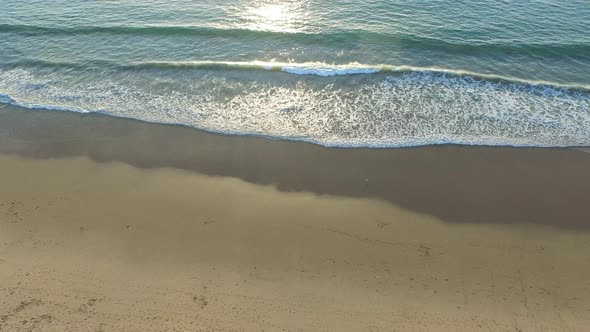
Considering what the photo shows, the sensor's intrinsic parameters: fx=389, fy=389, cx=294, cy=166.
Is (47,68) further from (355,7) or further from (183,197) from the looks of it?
(355,7)

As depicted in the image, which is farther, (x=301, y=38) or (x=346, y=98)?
(x=301, y=38)

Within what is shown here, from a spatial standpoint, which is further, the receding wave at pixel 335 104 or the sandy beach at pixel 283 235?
the receding wave at pixel 335 104

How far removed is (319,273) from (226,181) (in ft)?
13.5

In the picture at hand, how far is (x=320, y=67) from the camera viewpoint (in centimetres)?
1692

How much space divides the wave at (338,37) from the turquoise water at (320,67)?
0.08 meters

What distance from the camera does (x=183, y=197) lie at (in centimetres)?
1081

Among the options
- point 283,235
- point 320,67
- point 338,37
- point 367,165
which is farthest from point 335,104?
point 283,235

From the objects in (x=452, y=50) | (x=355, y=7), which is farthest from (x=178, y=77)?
(x=452, y=50)

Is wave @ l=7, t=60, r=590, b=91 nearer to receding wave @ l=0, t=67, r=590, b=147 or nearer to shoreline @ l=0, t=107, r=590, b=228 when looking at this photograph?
receding wave @ l=0, t=67, r=590, b=147

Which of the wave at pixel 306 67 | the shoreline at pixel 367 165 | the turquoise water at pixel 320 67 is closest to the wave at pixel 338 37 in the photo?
the turquoise water at pixel 320 67

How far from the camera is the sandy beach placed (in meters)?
8.06

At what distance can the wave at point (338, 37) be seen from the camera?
17.7m

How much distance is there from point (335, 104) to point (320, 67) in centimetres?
309

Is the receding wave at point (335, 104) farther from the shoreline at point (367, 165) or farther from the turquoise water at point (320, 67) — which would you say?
the shoreline at point (367, 165)
